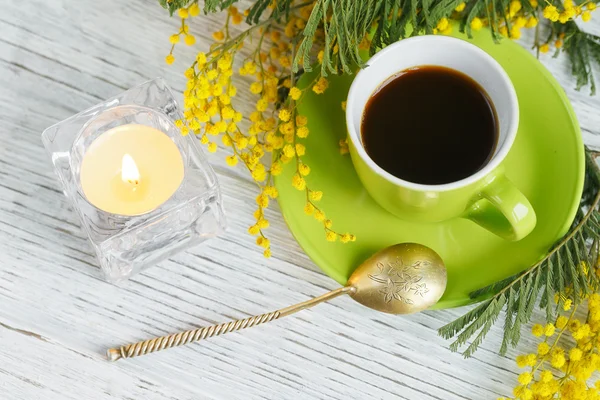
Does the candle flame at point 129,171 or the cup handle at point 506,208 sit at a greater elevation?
the candle flame at point 129,171

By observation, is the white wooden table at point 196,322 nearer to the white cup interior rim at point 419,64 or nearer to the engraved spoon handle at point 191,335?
the engraved spoon handle at point 191,335

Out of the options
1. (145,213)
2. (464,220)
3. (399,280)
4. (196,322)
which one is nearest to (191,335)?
(196,322)

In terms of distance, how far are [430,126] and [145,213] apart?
0.38 metres

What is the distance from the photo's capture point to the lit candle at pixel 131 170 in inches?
35.7

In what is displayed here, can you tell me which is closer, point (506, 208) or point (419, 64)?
point (506, 208)

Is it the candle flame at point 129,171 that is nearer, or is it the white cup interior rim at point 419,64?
the white cup interior rim at point 419,64

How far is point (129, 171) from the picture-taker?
35.6 inches

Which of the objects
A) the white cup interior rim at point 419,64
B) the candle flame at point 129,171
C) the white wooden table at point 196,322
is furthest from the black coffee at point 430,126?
the candle flame at point 129,171

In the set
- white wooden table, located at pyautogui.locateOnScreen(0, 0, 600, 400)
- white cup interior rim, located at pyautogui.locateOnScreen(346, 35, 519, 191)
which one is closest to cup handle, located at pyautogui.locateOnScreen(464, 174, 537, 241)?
white cup interior rim, located at pyautogui.locateOnScreen(346, 35, 519, 191)

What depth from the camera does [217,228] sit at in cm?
96

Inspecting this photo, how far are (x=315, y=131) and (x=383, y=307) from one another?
251 mm

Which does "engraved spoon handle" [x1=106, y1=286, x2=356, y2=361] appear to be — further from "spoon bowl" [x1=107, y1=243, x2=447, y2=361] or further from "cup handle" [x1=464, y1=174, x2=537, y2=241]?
"cup handle" [x1=464, y1=174, x2=537, y2=241]

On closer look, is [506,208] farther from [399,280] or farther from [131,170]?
[131,170]

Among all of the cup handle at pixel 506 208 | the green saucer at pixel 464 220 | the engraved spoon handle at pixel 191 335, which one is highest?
the green saucer at pixel 464 220
